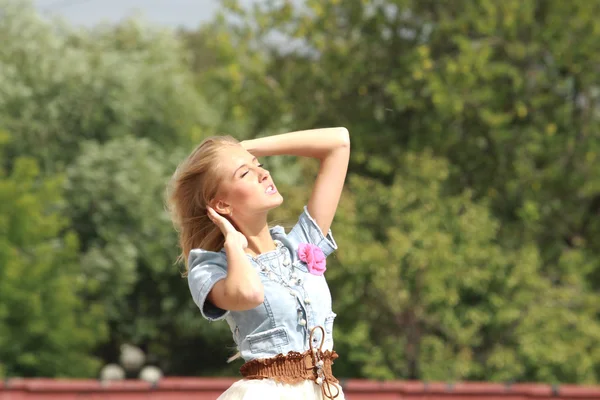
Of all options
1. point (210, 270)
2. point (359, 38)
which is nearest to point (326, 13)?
point (359, 38)

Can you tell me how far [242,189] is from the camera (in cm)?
382

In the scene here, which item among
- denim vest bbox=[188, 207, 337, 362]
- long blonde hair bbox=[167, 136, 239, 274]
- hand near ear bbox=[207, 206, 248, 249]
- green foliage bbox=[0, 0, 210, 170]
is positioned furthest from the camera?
green foliage bbox=[0, 0, 210, 170]

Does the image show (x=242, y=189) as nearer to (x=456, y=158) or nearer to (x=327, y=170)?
(x=327, y=170)

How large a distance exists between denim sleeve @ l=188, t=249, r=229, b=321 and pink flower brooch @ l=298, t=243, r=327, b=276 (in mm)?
300

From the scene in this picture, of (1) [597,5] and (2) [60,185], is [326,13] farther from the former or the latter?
(2) [60,185]

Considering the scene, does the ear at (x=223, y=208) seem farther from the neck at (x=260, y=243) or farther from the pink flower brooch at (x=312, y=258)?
the pink flower brooch at (x=312, y=258)

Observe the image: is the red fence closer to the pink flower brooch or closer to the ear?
the pink flower brooch

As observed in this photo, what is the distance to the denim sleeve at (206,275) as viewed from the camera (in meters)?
3.72

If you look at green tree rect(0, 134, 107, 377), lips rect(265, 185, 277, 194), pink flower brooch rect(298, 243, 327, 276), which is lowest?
green tree rect(0, 134, 107, 377)

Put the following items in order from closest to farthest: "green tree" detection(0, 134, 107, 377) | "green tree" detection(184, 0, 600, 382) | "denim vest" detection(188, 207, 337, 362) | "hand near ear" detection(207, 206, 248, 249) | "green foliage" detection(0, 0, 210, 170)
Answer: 1. "hand near ear" detection(207, 206, 248, 249)
2. "denim vest" detection(188, 207, 337, 362)
3. "green tree" detection(184, 0, 600, 382)
4. "green tree" detection(0, 134, 107, 377)
5. "green foliage" detection(0, 0, 210, 170)

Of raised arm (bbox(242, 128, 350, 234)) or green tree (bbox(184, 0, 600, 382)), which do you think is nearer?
raised arm (bbox(242, 128, 350, 234))

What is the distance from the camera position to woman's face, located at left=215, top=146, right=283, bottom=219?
12.6 ft

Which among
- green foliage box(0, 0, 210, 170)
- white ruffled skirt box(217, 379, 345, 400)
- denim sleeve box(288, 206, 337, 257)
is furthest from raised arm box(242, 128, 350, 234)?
green foliage box(0, 0, 210, 170)

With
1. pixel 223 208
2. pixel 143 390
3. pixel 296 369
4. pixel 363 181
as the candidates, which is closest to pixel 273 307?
pixel 296 369
